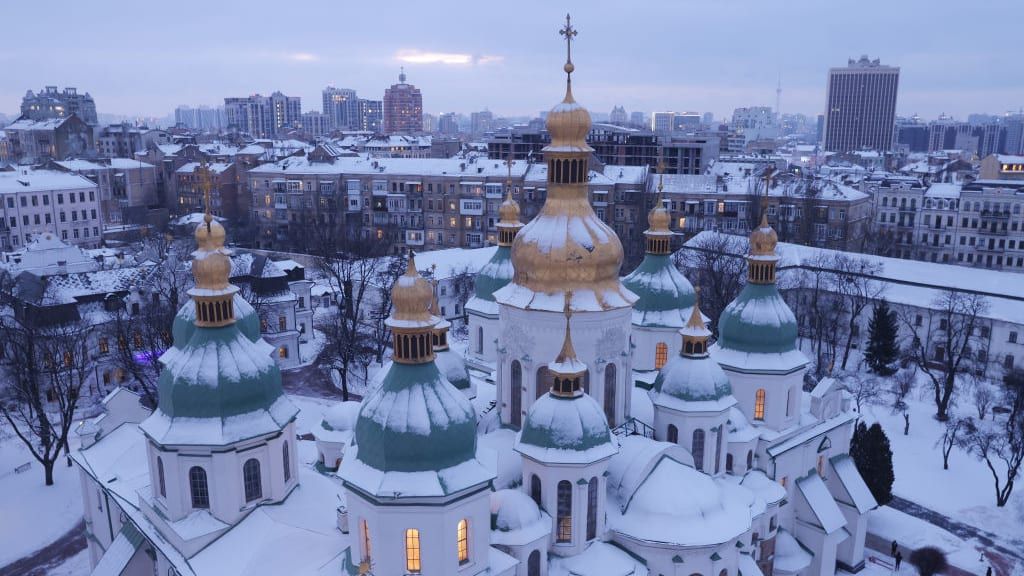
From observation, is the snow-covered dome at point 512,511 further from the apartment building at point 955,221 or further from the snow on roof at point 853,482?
the apartment building at point 955,221

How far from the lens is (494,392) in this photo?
91.8 ft

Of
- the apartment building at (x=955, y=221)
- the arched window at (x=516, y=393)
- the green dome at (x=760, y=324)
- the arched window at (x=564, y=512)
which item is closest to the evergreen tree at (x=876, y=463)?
the green dome at (x=760, y=324)

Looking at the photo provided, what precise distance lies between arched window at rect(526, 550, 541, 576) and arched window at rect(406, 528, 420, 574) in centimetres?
343

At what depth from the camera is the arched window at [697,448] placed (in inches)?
938

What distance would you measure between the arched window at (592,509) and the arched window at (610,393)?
382 centimetres

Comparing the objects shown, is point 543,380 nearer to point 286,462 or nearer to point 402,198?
point 286,462

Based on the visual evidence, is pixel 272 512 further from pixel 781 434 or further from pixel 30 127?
pixel 30 127

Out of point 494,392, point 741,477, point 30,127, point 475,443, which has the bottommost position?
point 741,477

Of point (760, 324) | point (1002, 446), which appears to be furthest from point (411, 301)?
point (1002, 446)

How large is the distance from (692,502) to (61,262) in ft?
149

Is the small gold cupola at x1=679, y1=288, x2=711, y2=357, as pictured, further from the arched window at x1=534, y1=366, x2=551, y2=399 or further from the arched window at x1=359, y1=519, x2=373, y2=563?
the arched window at x1=359, y1=519, x2=373, y2=563

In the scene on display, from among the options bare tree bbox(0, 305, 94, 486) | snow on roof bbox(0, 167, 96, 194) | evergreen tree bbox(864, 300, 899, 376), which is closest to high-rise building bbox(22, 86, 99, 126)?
snow on roof bbox(0, 167, 96, 194)

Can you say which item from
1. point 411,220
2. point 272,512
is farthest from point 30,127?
point 272,512

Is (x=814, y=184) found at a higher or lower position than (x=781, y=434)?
higher
